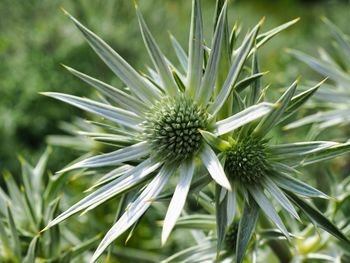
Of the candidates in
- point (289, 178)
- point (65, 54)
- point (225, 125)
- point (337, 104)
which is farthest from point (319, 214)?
point (65, 54)

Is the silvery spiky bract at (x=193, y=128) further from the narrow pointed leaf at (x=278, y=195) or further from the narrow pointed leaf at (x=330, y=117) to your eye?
the narrow pointed leaf at (x=330, y=117)

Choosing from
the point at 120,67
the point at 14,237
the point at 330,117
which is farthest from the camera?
the point at 330,117

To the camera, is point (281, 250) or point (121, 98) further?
point (281, 250)

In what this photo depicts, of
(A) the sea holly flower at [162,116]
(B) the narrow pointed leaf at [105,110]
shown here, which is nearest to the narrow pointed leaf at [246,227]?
(A) the sea holly flower at [162,116]

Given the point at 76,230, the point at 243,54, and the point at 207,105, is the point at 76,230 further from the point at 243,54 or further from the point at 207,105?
the point at 243,54

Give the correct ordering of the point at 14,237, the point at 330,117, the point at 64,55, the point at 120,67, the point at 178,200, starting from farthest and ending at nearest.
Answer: the point at 64,55 → the point at 330,117 → the point at 14,237 → the point at 120,67 → the point at 178,200

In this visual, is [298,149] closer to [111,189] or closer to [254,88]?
[254,88]

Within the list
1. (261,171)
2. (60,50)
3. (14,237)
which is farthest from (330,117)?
(60,50)
